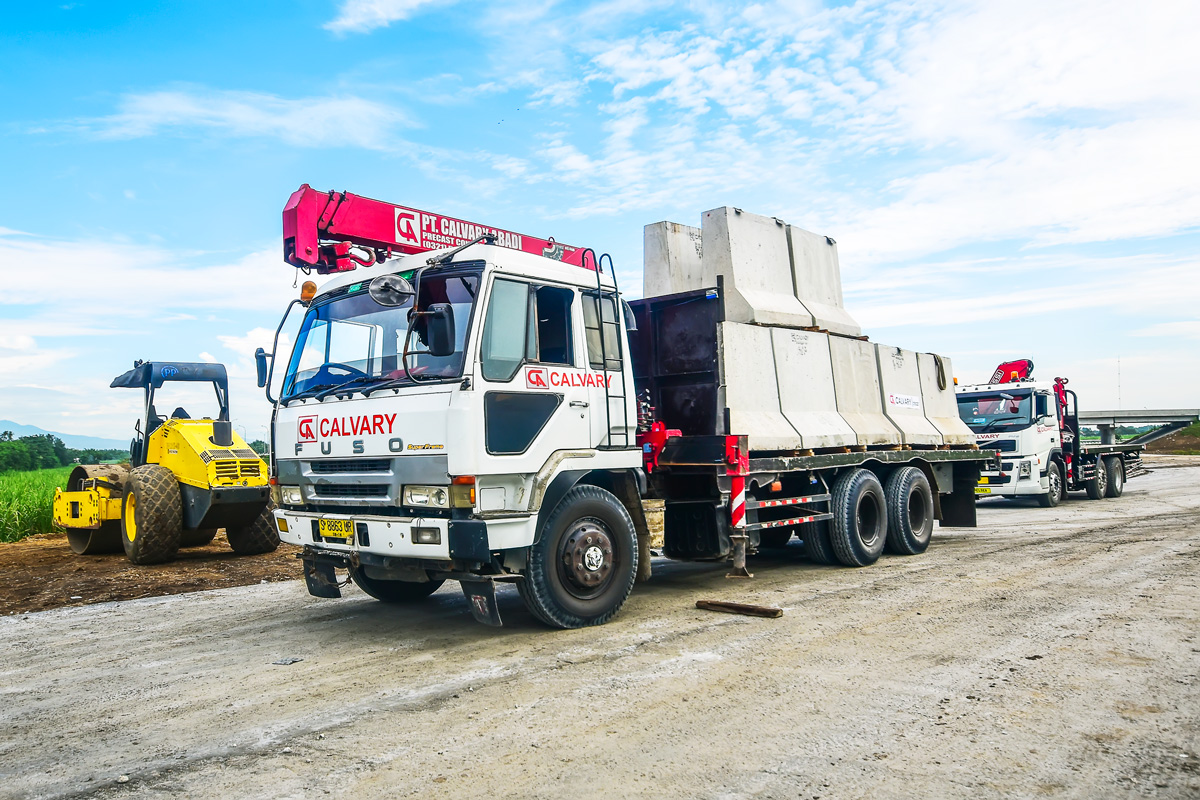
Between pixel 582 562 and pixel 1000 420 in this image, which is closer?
pixel 582 562

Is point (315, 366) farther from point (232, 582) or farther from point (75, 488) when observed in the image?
point (75, 488)

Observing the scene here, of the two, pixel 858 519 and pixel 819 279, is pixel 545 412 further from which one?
pixel 819 279

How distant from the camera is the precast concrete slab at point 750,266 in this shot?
29.9 ft

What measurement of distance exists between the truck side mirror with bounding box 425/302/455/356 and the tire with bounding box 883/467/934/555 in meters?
6.76

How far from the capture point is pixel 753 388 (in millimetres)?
8664

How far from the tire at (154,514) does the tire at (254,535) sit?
87 centimetres

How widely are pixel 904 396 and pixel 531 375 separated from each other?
679 centimetres

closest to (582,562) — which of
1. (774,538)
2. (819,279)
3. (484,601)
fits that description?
(484,601)

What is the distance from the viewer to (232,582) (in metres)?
10.1

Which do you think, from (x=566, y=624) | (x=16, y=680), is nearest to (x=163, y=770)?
(x=16, y=680)

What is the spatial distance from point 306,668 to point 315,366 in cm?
236

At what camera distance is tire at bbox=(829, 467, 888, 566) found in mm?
9711

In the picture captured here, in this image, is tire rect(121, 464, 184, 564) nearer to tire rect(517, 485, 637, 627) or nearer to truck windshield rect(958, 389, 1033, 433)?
tire rect(517, 485, 637, 627)

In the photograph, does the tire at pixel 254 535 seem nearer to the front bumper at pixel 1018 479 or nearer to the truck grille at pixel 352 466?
the truck grille at pixel 352 466
